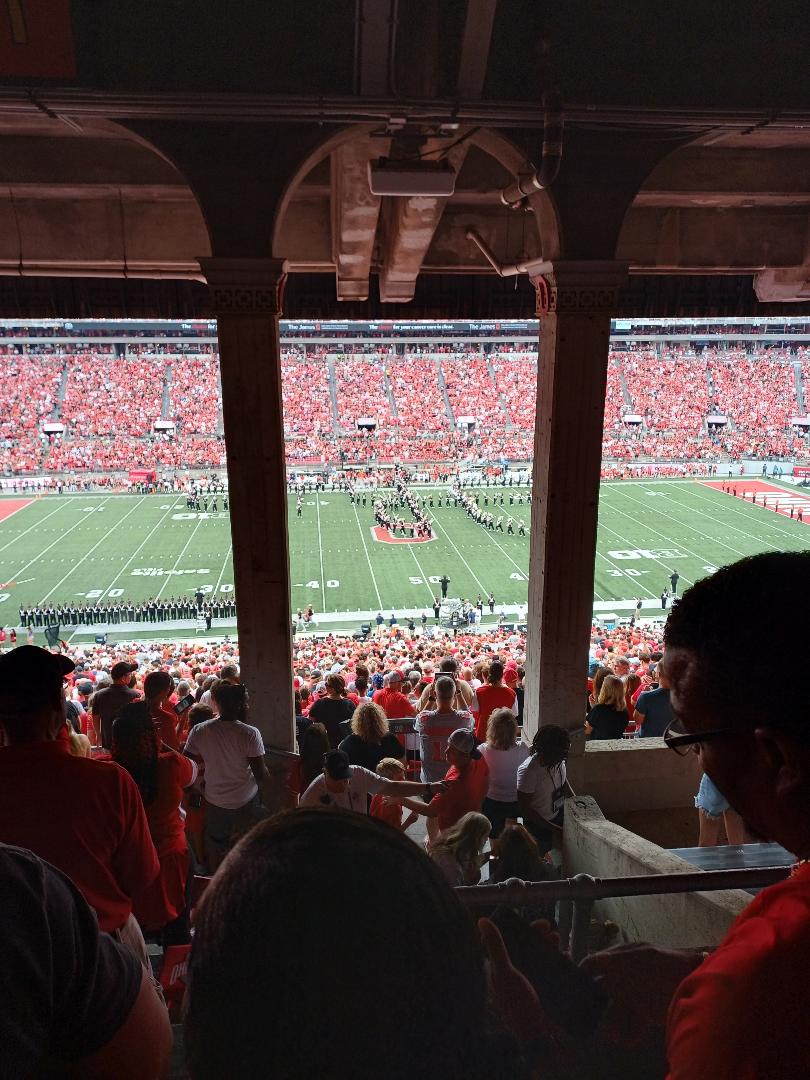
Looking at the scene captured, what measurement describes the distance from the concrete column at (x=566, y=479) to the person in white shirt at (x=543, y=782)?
59.7 inches

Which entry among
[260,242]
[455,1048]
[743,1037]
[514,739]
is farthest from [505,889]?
[260,242]

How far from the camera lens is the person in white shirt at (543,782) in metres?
4.55

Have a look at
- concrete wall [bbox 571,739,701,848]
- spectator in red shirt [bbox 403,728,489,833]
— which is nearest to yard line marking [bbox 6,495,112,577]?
concrete wall [bbox 571,739,701,848]

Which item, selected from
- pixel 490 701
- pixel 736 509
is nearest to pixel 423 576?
pixel 736 509

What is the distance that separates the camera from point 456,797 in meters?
4.55

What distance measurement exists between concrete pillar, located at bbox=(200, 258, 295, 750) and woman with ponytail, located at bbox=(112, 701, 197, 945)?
2.45 m

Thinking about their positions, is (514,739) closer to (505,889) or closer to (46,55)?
(505,889)

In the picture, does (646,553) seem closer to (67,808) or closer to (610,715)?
(610,715)

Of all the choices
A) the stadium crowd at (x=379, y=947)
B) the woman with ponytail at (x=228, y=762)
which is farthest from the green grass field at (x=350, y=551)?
the stadium crowd at (x=379, y=947)

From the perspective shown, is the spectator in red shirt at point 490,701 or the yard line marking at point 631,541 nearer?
the spectator in red shirt at point 490,701

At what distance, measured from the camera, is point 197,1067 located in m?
0.61

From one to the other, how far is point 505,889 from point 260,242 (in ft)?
15.4

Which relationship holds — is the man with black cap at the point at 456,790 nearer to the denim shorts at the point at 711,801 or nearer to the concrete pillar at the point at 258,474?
the denim shorts at the point at 711,801

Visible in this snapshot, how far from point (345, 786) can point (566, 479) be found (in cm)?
313
